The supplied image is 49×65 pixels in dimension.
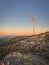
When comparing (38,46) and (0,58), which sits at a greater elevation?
(38,46)

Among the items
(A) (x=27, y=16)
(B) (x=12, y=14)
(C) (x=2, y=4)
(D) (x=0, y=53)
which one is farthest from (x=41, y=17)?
(D) (x=0, y=53)

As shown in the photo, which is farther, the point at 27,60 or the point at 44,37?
the point at 44,37

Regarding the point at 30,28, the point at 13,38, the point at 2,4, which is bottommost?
the point at 13,38

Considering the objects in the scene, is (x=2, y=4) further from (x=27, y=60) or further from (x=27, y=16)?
(x=27, y=60)

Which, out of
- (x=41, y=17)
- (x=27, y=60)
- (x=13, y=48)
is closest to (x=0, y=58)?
(x=13, y=48)

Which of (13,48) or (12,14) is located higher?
(12,14)

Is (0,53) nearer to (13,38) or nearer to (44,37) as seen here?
(13,38)

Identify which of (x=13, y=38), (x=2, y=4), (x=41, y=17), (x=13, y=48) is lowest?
(x=13, y=48)

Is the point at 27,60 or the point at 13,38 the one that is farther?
the point at 13,38
